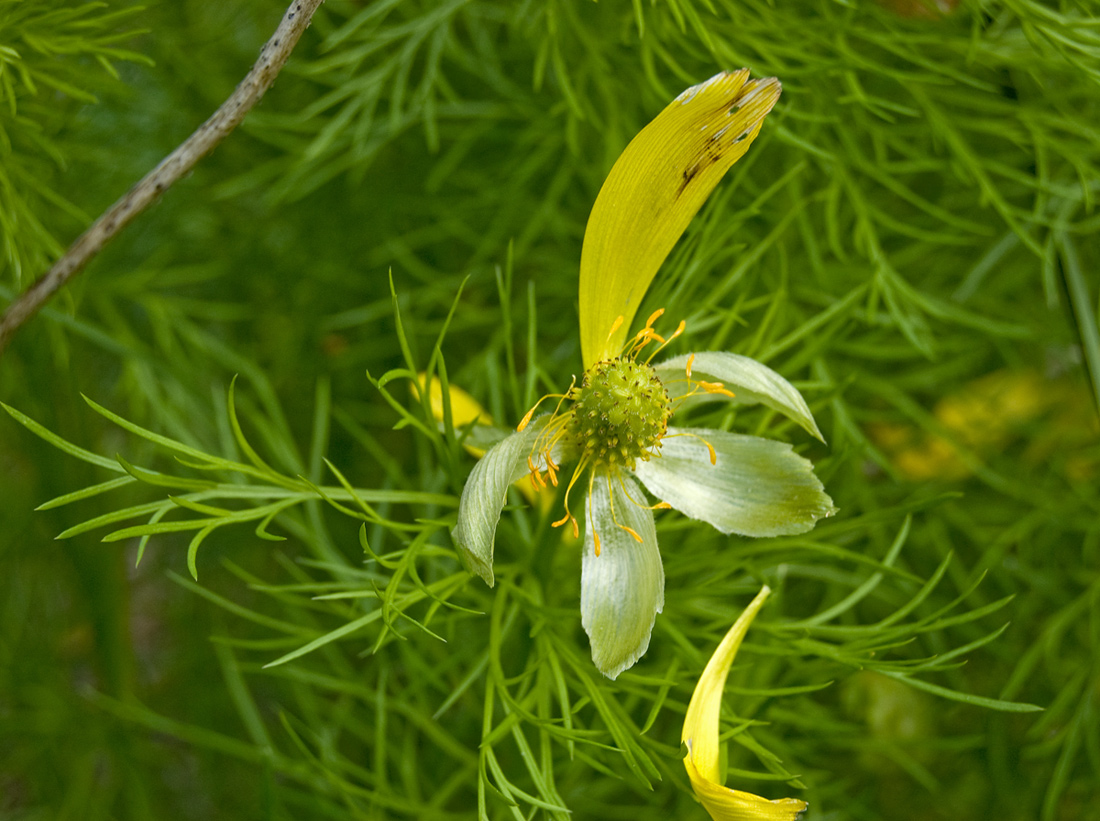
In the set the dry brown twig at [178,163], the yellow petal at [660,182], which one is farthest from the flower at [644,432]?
the dry brown twig at [178,163]

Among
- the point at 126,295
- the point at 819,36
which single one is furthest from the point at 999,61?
the point at 126,295

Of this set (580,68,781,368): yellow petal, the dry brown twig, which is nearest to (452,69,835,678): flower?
(580,68,781,368): yellow petal

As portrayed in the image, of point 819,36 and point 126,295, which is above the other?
point 126,295

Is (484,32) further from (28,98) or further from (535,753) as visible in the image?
(535,753)

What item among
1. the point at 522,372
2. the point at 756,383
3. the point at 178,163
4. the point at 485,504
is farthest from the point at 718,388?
the point at 522,372

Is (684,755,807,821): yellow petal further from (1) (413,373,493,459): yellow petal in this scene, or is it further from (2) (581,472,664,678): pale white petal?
(1) (413,373,493,459): yellow petal

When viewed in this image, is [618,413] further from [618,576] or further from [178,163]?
[178,163]
